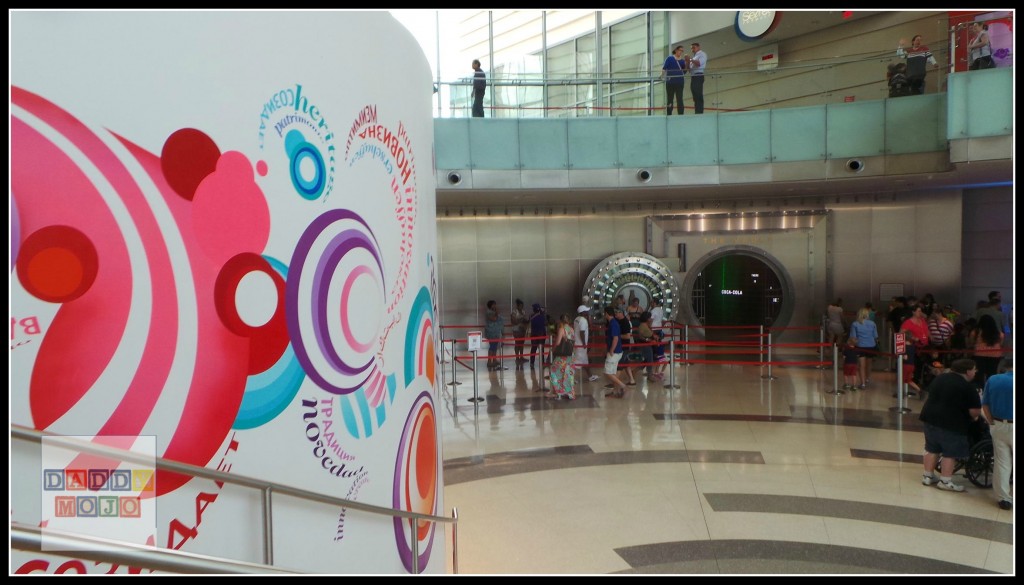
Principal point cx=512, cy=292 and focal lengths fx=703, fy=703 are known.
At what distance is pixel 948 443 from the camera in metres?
8.84

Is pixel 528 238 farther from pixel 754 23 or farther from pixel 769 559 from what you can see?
pixel 769 559

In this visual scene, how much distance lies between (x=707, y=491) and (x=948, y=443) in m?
3.06

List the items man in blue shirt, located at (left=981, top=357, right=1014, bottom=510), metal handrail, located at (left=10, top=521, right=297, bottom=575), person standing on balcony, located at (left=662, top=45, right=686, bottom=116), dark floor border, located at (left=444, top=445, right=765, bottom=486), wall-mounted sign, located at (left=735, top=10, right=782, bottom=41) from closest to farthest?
1. metal handrail, located at (left=10, top=521, right=297, bottom=575)
2. man in blue shirt, located at (left=981, top=357, right=1014, bottom=510)
3. dark floor border, located at (left=444, top=445, right=765, bottom=486)
4. person standing on balcony, located at (left=662, top=45, right=686, bottom=116)
5. wall-mounted sign, located at (left=735, top=10, right=782, bottom=41)

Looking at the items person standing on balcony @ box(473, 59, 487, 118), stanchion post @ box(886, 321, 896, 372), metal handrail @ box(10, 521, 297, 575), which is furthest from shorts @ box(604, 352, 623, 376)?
metal handrail @ box(10, 521, 297, 575)

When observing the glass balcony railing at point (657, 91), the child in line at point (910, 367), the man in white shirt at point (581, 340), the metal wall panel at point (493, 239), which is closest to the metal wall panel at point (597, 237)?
the metal wall panel at point (493, 239)

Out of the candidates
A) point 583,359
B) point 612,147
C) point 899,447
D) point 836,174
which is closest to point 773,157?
point 836,174

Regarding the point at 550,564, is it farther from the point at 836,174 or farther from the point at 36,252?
the point at 836,174

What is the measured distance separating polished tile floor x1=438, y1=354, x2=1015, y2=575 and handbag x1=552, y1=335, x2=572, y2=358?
3.29ft

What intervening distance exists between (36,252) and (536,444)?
9334 millimetres

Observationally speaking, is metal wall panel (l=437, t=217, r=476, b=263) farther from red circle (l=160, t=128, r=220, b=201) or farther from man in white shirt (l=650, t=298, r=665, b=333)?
red circle (l=160, t=128, r=220, b=201)

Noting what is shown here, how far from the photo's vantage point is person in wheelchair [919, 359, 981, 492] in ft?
28.8

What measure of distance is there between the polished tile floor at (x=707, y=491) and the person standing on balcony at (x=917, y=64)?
7.06 metres

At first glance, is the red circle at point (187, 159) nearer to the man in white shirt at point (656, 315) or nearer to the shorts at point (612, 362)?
the shorts at point (612, 362)

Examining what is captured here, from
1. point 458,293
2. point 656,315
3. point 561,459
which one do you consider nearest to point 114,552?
point 561,459
